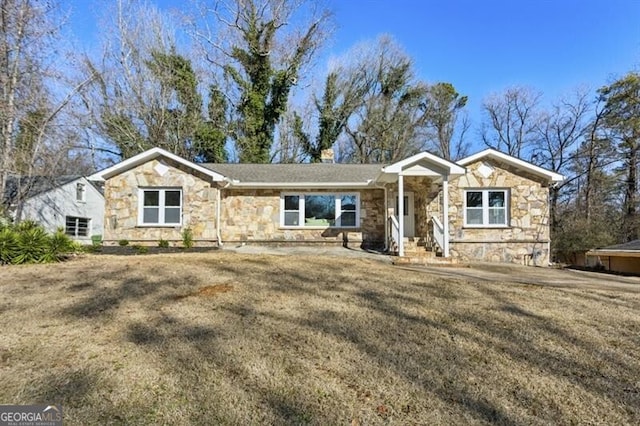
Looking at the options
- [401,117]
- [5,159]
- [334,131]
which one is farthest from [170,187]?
[401,117]

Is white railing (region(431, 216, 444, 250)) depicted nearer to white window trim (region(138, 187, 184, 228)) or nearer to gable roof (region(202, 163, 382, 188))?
gable roof (region(202, 163, 382, 188))

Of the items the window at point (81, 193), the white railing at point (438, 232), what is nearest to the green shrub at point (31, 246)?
the white railing at point (438, 232)

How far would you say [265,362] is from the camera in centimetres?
386

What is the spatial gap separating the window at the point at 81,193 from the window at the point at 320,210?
1488cm

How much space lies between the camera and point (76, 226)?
23.4m

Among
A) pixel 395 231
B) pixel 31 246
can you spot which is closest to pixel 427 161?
pixel 395 231

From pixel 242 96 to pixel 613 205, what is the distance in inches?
877

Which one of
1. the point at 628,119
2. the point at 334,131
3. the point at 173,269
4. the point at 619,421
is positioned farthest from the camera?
the point at 334,131

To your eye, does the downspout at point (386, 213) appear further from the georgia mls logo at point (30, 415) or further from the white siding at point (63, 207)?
the white siding at point (63, 207)

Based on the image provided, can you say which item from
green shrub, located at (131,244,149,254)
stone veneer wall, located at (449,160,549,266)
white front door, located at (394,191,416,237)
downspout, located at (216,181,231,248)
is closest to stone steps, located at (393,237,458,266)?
white front door, located at (394,191,416,237)

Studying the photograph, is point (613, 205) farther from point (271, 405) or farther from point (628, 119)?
point (271, 405)

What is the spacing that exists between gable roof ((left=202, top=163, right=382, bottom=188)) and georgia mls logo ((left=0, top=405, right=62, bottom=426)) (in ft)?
37.6

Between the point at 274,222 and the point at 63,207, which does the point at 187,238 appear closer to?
the point at 274,222

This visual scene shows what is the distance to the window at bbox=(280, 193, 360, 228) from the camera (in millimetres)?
14938
